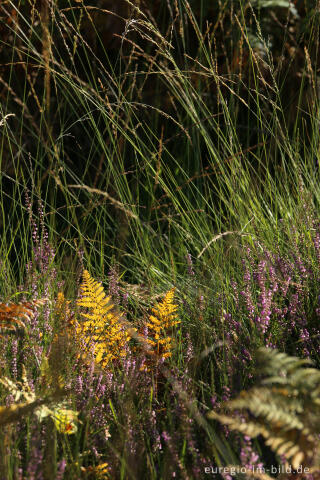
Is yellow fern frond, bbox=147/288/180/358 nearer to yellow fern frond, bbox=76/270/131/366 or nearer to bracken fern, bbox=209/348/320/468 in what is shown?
yellow fern frond, bbox=76/270/131/366

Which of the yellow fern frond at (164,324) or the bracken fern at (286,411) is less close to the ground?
the bracken fern at (286,411)

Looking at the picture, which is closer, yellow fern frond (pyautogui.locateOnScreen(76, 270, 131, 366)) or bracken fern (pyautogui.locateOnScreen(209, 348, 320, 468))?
bracken fern (pyautogui.locateOnScreen(209, 348, 320, 468))

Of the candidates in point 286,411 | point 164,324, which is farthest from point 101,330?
point 286,411

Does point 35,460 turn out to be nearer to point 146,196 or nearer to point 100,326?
point 100,326

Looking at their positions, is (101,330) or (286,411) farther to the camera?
(101,330)

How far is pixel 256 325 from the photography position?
1.80m

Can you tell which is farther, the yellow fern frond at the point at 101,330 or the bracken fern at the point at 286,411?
the yellow fern frond at the point at 101,330

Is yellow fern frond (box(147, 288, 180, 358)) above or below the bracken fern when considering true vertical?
below

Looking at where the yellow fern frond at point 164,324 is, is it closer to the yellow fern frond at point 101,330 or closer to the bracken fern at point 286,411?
the yellow fern frond at point 101,330

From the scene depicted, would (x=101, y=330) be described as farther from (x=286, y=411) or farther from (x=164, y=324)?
(x=286, y=411)

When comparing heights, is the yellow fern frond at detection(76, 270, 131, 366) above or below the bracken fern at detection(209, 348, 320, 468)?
below

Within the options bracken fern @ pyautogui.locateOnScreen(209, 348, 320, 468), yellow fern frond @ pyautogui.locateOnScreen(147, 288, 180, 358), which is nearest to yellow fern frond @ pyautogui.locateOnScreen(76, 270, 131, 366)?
yellow fern frond @ pyautogui.locateOnScreen(147, 288, 180, 358)

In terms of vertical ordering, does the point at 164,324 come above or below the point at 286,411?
below

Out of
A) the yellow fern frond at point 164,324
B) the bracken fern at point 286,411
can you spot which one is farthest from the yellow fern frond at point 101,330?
the bracken fern at point 286,411
